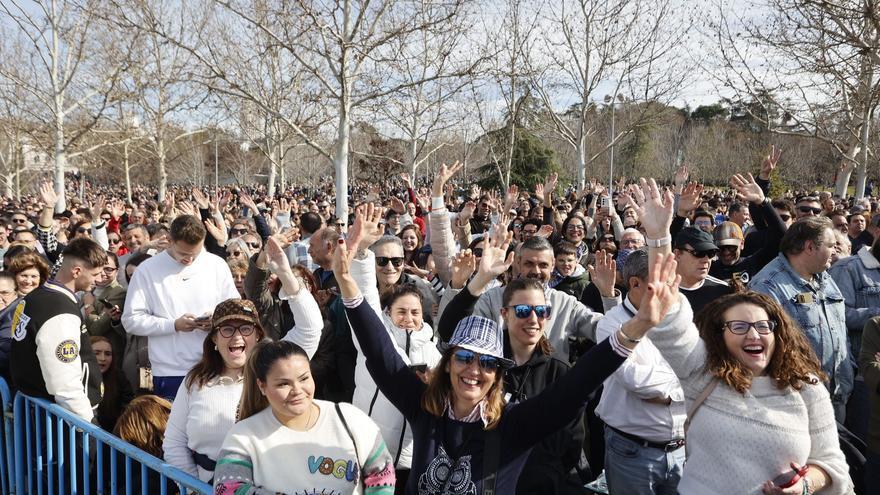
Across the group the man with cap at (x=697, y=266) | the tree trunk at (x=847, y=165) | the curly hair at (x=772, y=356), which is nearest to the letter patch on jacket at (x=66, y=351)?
the curly hair at (x=772, y=356)

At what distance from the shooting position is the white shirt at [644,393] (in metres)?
2.95

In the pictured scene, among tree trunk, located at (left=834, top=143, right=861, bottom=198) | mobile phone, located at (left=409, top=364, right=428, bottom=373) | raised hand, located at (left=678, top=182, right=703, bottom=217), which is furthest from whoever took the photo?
tree trunk, located at (left=834, top=143, right=861, bottom=198)

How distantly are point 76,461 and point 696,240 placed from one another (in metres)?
4.23

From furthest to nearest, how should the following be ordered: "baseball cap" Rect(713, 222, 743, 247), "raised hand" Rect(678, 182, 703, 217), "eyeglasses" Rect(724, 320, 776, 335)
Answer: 1. "raised hand" Rect(678, 182, 703, 217)
2. "baseball cap" Rect(713, 222, 743, 247)
3. "eyeglasses" Rect(724, 320, 776, 335)

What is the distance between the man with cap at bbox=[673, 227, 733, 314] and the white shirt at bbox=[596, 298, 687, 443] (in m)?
1.37

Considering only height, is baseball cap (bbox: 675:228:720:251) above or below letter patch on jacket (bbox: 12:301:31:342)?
above

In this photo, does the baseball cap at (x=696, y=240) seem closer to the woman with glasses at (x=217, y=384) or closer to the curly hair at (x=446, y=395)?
the curly hair at (x=446, y=395)

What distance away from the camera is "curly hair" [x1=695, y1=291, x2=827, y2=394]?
2594 millimetres

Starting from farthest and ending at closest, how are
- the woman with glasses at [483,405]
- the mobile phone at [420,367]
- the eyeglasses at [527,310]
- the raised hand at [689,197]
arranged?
the raised hand at [689,197] < the mobile phone at [420,367] < the eyeglasses at [527,310] < the woman with glasses at [483,405]

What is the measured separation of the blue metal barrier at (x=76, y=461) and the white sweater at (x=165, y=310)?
2.54 feet

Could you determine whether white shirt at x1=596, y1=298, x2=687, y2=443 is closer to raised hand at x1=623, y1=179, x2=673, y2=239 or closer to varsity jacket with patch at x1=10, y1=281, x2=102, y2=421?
raised hand at x1=623, y1=179, x2=673, y2=239

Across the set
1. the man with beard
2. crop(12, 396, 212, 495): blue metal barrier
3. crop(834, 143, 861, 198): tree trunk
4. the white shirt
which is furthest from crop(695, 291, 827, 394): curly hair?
crop(834, 143, 861, 198): tree trunk

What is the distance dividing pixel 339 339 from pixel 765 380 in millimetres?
2760

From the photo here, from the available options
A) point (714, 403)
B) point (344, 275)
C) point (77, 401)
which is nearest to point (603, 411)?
point (714, 403)
